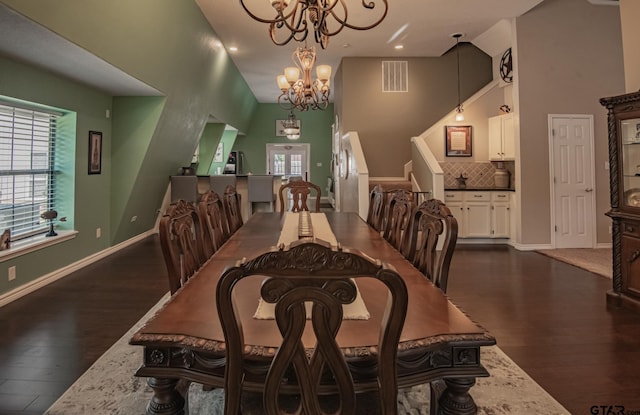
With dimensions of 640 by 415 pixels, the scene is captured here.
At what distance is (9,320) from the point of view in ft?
9.93

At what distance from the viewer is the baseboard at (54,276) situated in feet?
11.4

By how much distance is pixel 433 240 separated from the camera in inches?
73.9

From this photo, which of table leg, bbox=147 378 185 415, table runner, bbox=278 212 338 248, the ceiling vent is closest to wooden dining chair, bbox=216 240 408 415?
table leg, bbox=147 378 185 415

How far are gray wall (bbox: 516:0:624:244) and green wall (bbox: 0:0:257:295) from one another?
16.2ft

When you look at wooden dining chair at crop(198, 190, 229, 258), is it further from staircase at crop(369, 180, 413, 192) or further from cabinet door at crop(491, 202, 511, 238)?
cabinet door at crop(491, 202, 511, 238)

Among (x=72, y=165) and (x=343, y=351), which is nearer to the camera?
(x=343, y=351)

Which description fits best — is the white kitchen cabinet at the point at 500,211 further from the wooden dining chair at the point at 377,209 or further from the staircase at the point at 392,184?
the wooden dining chair at the point at 377,209

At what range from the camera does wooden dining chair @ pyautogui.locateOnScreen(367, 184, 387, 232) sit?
319 cm

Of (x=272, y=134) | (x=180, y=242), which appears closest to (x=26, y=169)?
(x=180, y=242)

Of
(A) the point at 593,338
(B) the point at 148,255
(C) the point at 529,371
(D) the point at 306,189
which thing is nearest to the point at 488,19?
(D) the point at 306,189

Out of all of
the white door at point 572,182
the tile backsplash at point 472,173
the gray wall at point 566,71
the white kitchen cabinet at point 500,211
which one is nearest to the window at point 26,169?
the tile backsplash at point 472,173

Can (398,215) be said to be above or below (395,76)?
below

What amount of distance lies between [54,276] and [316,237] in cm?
332

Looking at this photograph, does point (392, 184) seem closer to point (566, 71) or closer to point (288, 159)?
point (566, 71)
